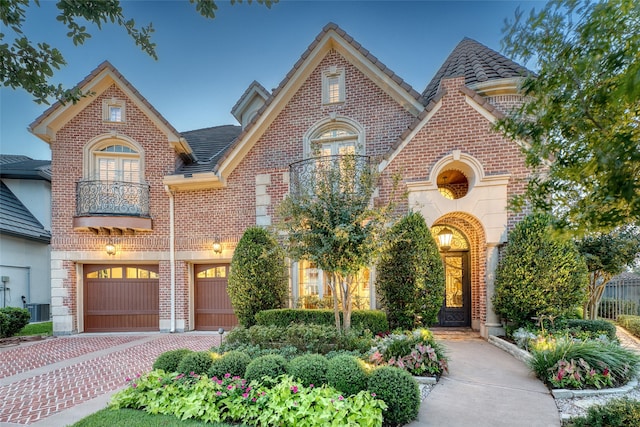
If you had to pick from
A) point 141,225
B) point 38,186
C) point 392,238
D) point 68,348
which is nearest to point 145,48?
point 392,238

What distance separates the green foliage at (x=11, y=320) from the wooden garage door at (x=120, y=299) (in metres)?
1.60

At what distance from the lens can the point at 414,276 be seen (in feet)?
24.2

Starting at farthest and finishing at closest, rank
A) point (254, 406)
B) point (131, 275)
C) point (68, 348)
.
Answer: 1. point (131, 275)
2. point (68, 348)
3. point (254, 406)

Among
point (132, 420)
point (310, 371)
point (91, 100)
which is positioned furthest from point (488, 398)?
point (91, 100)

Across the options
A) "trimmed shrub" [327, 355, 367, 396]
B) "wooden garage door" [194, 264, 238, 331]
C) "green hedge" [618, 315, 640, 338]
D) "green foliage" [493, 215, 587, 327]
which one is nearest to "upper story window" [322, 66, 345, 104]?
"green foliage" [493, 215, 587, 327]

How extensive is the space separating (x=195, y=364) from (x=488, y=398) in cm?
412

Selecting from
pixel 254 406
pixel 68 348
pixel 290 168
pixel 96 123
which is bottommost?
pixel 68 348

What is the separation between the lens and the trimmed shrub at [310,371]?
4195 millimetres

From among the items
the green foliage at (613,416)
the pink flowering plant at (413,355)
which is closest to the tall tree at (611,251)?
the pink flowering plant at (413,355)

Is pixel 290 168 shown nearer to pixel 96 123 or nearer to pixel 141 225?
pixel 141 225

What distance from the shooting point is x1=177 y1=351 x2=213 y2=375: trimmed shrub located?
15.3ft

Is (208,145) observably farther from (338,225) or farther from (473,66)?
(473,66)

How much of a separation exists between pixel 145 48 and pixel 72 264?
9.65 m

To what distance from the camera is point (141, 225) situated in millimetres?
10023
